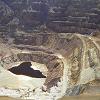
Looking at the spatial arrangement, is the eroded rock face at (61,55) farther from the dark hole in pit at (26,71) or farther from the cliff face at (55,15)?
the cliff face at (55,15)

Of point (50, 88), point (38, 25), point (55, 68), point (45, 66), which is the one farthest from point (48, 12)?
point (50, 88)

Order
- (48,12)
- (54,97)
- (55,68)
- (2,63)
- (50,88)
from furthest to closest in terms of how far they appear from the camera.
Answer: (48,12)
(2,63)
(55,68)
(50,88)
(54,97)

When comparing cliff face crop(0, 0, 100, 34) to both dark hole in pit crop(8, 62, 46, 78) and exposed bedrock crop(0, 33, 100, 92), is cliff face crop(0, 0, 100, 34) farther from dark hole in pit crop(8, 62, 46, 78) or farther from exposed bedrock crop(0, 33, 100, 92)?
dark hole in pit crop(8, 62, 46, 78)

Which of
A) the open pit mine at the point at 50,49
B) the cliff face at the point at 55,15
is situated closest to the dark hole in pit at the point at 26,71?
the open pit mine at the point at 50,49

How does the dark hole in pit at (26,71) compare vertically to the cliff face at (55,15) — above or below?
below

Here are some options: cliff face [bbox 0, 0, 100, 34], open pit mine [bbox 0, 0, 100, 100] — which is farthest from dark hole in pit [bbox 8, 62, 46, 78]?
cliff face [bbox 0, 0, 100, 34]

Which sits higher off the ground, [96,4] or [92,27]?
[96,4]

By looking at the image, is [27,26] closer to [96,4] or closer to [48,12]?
[48,12]

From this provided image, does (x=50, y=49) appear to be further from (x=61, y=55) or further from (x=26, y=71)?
(x=26, y=71)
